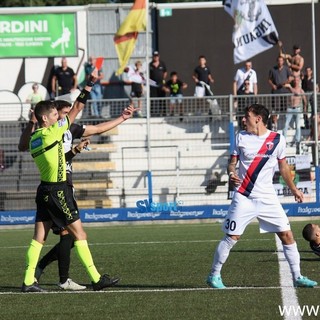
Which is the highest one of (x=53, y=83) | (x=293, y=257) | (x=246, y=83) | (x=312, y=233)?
(x=53, y=83)

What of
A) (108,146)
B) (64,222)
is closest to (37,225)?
(64,222)

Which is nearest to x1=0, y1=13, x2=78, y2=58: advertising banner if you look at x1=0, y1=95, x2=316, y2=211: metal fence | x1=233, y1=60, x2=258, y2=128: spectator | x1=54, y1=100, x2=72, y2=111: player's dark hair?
x1=0, y1=95, x2=316, y2=211: metal fence

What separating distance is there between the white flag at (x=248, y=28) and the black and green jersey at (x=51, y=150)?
15.3 meters

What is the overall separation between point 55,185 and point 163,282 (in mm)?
1716

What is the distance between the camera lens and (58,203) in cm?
1159

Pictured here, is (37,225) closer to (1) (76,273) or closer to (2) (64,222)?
(2) (64,222)

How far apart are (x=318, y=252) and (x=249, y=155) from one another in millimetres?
1937

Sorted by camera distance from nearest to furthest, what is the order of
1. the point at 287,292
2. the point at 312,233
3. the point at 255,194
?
the point at 287,292, the point at 255,194, the point at 312,233

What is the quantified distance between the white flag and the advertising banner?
A: 794 cm

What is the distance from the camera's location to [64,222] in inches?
458

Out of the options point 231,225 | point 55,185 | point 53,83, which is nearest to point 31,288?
point 55,185

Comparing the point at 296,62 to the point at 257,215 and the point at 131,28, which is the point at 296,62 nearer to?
the point at 131,28

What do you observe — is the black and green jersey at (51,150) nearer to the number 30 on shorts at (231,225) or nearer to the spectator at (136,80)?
the number 30 on shorts at (231,225)

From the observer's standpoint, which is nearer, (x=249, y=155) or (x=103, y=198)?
(x=249, y=155)
